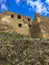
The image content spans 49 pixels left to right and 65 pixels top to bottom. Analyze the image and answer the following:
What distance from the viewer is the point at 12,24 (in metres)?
54.8

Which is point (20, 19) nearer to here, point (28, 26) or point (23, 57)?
point (28, 26)

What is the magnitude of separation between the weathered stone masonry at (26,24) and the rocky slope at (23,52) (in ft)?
48.0

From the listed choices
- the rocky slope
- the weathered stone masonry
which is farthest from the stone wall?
the rocky slope

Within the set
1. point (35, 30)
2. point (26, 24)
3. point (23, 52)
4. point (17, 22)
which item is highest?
point (17, 22)

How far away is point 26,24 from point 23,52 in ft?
80.1

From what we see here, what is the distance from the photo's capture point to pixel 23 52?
1304 inches

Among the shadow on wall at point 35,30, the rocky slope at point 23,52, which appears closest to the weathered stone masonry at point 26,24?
the shadow on wall at point 35,30

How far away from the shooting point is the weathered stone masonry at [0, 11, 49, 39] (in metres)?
52.3

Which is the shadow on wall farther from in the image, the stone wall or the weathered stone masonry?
the stone wall

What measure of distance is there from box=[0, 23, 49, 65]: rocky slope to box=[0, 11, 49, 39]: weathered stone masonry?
14627 mm

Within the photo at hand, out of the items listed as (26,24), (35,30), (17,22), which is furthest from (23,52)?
(26,24)

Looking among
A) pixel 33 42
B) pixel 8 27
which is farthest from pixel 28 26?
pixel 33 42

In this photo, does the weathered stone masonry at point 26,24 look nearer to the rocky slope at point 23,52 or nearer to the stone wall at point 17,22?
the stone wall at point 17,22

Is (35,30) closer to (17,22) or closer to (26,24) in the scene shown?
(26,24)
